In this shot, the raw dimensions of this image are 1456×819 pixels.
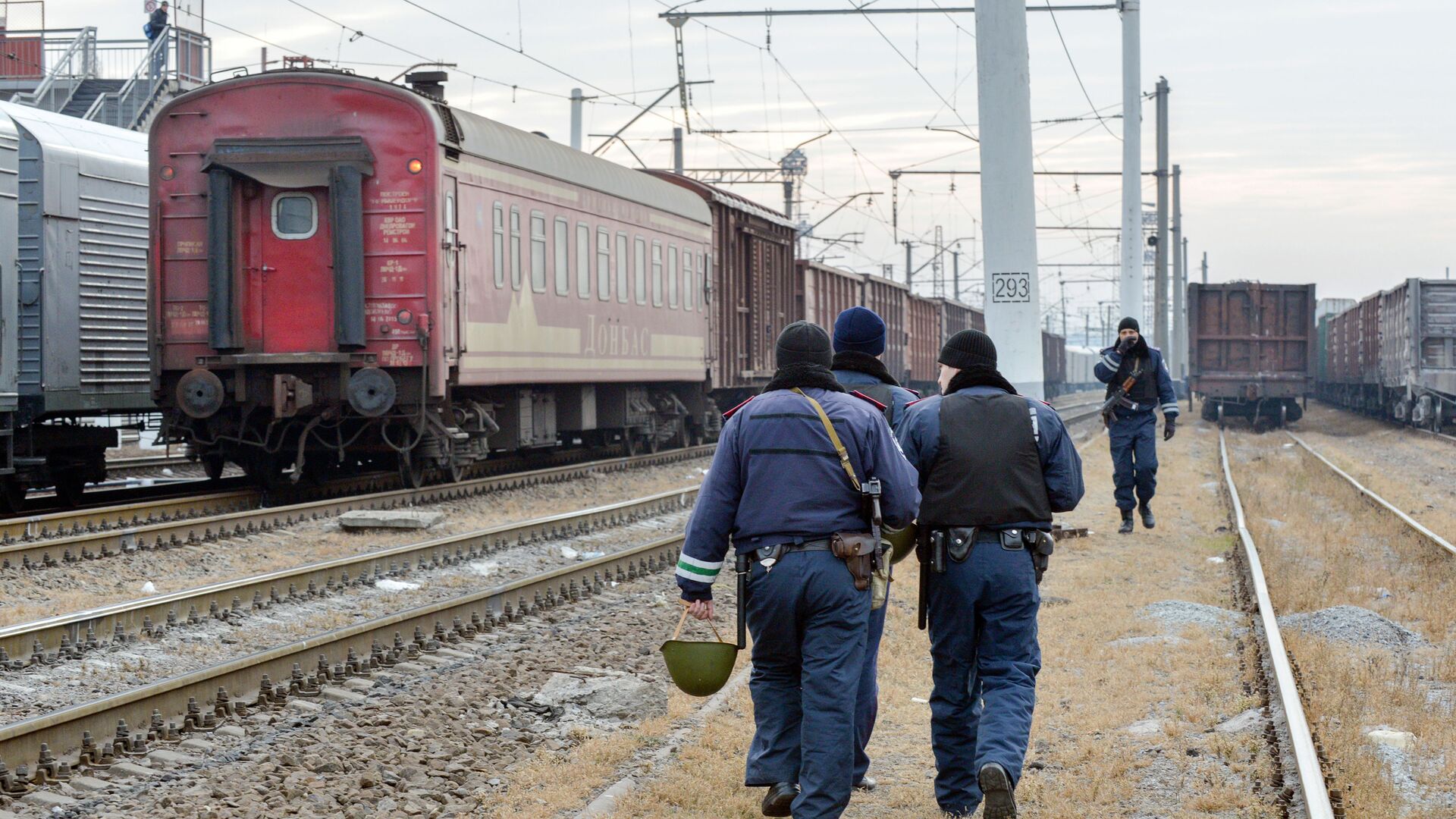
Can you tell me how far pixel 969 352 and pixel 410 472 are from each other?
35.5 feet

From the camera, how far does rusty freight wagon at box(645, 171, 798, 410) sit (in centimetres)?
2341

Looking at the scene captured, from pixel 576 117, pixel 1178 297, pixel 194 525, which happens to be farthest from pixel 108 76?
pixel 1178 297

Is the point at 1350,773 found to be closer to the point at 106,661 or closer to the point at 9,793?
the point at 9,793

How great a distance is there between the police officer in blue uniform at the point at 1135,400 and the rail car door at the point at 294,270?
6.90 meters

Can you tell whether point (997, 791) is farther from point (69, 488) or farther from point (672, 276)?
point (672, 276)

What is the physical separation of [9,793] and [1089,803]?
3.76 m

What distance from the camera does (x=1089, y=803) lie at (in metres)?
5.55

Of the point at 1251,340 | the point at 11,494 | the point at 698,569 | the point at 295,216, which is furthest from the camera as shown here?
the point at 1251,340

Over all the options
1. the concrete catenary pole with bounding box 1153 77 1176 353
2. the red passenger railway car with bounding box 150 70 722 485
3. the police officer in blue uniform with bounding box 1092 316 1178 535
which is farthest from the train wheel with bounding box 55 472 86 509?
the concrete catenary pole with bounding box 1153 77 1176 353

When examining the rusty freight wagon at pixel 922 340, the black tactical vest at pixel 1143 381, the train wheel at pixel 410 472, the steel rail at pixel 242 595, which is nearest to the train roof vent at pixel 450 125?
the train wheel at pixel 410 472

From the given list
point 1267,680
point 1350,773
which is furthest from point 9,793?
point 1267,680

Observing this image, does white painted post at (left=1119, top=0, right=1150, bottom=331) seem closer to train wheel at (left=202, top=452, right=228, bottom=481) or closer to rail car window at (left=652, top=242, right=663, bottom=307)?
rail car window at (left=652, top=242, right=663, bottom=307)

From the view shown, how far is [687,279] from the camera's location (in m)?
21.8

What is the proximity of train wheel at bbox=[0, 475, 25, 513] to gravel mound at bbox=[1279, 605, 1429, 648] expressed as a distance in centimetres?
1053
